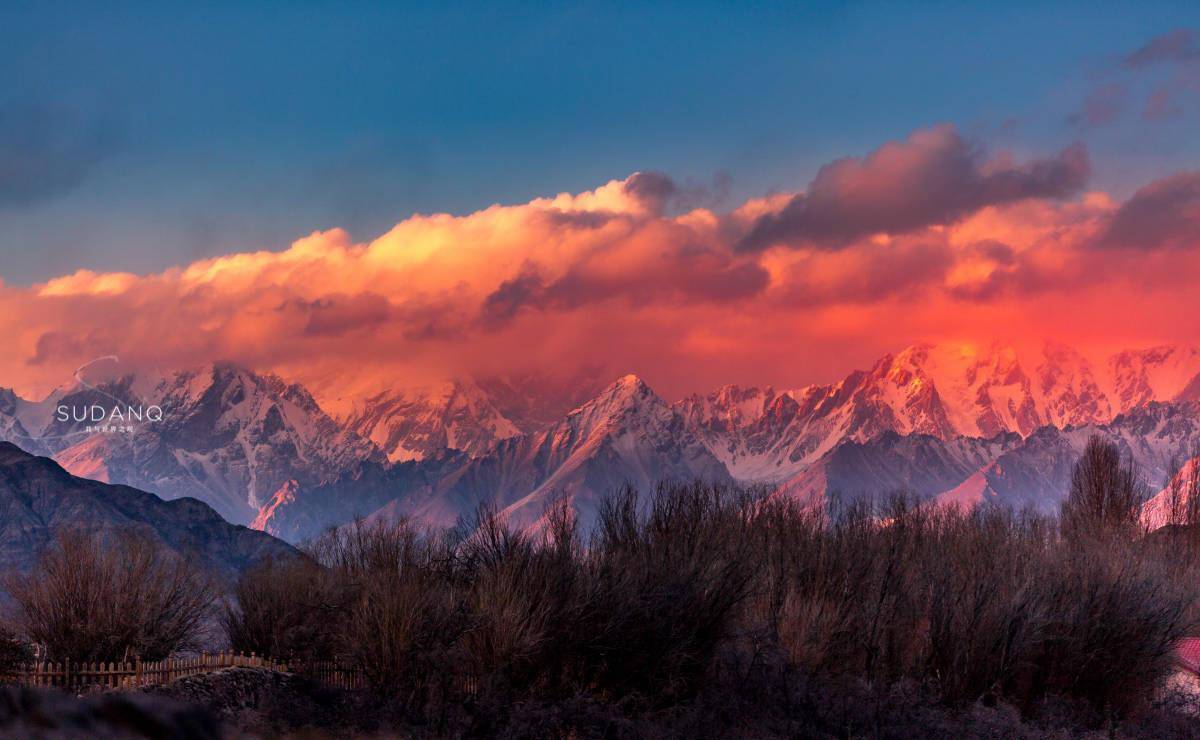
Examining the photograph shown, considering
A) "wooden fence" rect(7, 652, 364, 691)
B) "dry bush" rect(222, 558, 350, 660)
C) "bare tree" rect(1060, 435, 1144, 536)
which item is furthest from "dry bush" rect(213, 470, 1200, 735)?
"bare tree" rect(1060, 435, 1144, 536)

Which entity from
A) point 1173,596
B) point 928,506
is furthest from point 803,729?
point 928,506

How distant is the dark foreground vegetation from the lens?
36.2m

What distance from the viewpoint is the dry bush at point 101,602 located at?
4044 centimetres

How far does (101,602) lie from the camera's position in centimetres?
4097

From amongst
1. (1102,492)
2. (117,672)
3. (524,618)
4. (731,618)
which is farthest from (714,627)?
(1102,492)

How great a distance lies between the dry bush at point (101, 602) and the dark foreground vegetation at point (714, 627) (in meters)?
0.18

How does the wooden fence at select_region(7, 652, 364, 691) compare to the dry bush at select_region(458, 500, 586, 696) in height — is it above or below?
below

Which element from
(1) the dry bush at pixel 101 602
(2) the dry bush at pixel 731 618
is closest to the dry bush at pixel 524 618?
(2) the dry bush at pixel 731 618

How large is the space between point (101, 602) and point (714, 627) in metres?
20.1

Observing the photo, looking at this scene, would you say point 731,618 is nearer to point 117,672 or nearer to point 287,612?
point 287,612

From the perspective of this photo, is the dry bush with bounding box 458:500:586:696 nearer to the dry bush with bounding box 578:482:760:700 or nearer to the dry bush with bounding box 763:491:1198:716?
the dry bush with bounding box 578:482:760:700

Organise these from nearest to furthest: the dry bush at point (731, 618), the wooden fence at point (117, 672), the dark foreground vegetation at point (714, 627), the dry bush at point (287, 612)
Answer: the wooden fence at point (117, 672)
the dark foreground vegetation at point (714, 627)
the dry bush at point (731, 618)
the dry bush at point (287, 612)

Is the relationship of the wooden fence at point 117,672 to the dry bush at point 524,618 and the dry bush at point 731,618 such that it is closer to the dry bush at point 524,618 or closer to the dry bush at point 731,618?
the dry bush at point 731,618

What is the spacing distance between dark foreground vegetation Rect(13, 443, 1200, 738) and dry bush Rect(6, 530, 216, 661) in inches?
7.0
